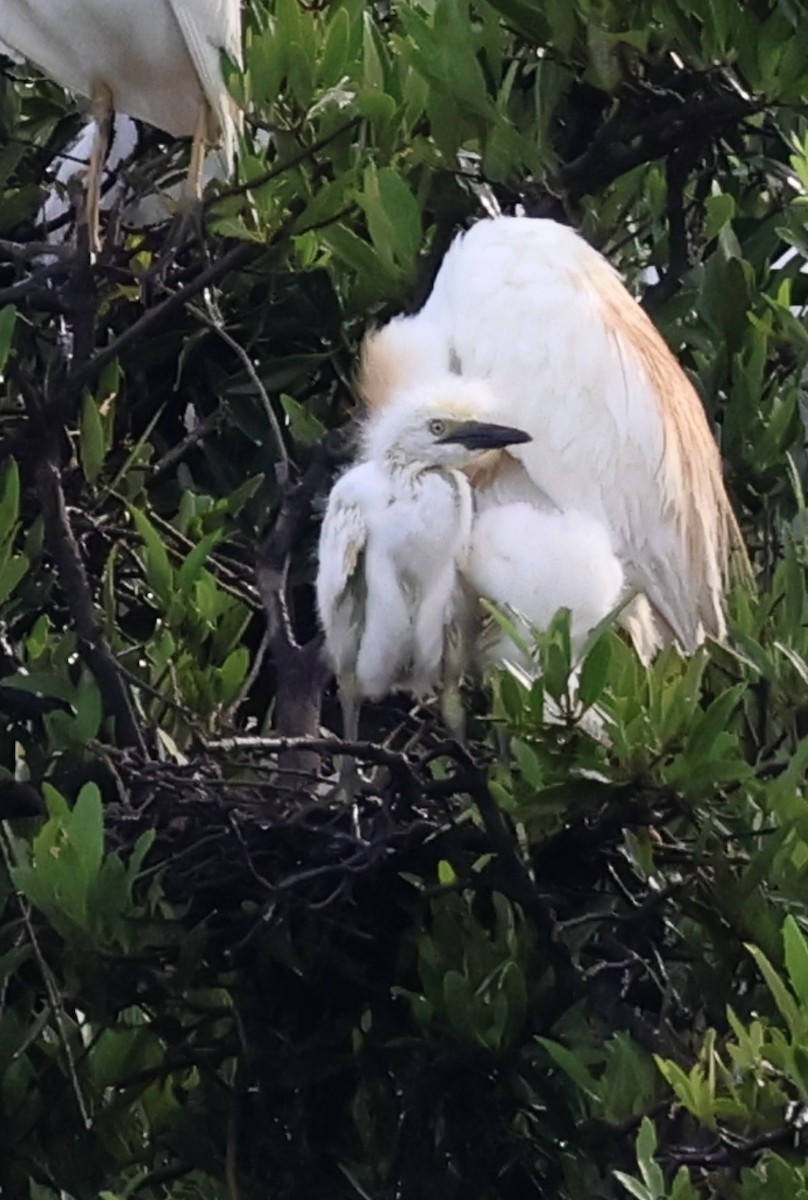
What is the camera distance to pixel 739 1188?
1.84 meters

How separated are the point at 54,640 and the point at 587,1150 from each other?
0.82 metres

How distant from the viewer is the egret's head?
2465 mm

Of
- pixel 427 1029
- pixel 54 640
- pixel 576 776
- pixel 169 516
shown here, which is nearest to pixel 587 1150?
pixel 427 1029

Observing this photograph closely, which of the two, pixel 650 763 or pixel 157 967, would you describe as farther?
pixel 157 967

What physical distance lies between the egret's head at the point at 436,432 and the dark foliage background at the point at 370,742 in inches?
6.3

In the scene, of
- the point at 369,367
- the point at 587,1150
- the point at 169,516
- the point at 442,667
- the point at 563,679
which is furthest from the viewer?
the point at 169,516

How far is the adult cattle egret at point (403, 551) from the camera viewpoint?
240 centimetres

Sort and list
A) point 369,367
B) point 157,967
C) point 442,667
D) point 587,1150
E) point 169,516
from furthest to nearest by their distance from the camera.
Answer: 1. point 169,516
2. point 369,367
3. point 442,667
4. point 157,967
5. point 587,1150

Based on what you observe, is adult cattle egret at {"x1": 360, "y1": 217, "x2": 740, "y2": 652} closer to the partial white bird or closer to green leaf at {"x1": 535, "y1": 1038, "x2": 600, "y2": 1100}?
the partial white bird

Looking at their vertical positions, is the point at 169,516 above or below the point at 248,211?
below

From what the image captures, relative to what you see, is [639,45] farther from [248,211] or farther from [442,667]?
[442,667]

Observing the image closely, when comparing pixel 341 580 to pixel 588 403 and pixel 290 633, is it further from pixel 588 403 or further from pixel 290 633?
pixel 588 403

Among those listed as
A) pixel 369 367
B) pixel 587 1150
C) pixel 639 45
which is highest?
pixel 639 45

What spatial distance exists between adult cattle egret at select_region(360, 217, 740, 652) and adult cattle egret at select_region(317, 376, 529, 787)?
0.37 feet
